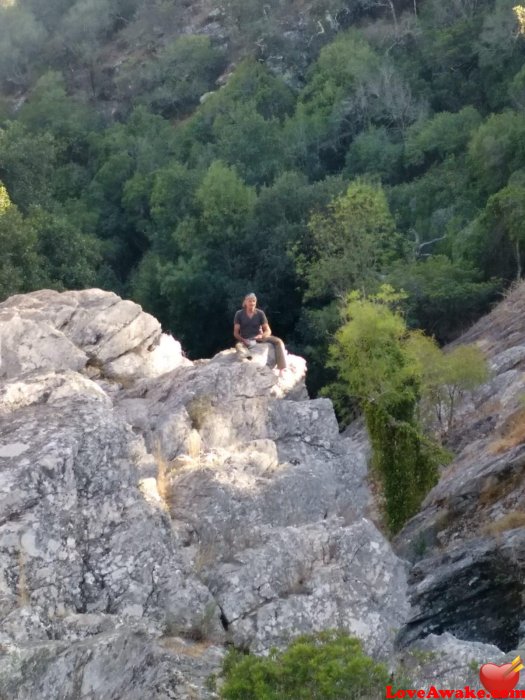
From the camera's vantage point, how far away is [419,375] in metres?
20.5

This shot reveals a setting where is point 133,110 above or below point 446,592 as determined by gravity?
below

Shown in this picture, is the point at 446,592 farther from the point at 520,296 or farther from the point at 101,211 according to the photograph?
the point at 101,211

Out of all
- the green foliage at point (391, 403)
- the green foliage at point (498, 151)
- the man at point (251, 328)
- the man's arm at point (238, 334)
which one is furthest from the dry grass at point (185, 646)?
the green foliage at point (498, 151)

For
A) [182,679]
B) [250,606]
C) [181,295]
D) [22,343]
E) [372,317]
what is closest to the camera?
[182,679]

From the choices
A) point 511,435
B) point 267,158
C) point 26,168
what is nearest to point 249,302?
point 511,435

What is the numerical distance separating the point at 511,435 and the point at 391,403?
9.76 feet

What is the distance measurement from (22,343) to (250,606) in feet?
26.2

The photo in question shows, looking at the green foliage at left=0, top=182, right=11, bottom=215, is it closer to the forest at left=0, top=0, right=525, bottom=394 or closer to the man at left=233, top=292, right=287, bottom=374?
the forest at left=0, top=0, right=525, bottom=394

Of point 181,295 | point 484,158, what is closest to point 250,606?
point 181,295

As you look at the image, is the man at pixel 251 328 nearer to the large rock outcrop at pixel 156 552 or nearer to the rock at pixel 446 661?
the large rock outcrop at pixel 156 552

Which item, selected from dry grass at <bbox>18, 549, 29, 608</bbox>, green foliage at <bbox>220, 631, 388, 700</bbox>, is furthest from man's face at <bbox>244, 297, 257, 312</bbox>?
green foliage at <bbox>220, 631, 388, 700</bbox>

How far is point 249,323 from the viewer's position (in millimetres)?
18547

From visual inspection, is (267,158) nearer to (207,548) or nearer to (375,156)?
(375,156)

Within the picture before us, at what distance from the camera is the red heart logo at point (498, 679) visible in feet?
28.8
